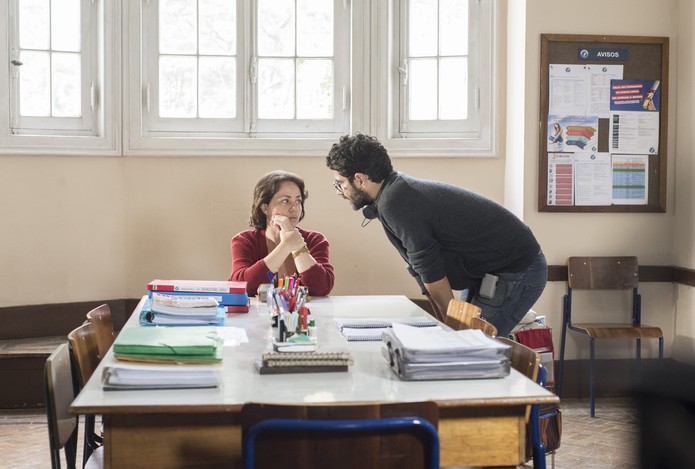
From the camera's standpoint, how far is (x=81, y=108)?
540cm

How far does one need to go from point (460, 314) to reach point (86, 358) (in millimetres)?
1371

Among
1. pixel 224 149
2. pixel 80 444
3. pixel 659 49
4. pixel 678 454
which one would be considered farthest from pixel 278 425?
pixel 659 49

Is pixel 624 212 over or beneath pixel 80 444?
over

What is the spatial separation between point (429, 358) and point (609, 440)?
2.58 metres

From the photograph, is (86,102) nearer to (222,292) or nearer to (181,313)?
(222,292)

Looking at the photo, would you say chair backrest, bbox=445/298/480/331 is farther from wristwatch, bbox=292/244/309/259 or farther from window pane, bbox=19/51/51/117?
window pane, bbox=19/51/51/117

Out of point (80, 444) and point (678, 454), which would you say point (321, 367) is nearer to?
point (678, 454)

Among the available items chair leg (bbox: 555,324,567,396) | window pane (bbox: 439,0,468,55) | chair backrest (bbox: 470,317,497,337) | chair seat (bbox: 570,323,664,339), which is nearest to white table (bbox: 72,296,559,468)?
chair backrest (bbox: 470,317,497,337)

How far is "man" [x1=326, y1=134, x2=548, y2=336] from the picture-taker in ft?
12.0

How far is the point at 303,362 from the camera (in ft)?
7.88

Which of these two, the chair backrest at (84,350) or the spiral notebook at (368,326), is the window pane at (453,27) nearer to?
the spiral notebook at (368,326)

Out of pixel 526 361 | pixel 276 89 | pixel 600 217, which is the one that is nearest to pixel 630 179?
pixel 600 217

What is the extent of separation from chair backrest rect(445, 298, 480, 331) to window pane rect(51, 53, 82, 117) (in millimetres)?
2988

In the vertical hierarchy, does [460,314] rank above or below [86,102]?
below
